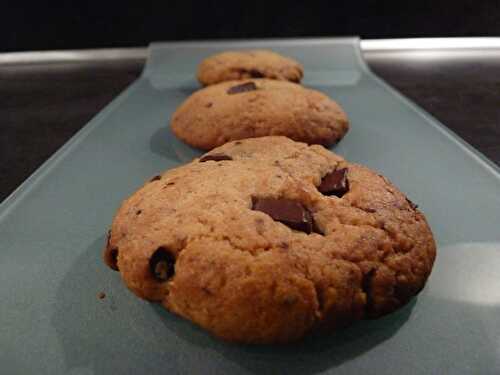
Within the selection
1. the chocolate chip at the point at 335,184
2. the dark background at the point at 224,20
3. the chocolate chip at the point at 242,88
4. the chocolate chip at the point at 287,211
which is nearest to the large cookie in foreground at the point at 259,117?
the chocolate chip at the point at 242,88

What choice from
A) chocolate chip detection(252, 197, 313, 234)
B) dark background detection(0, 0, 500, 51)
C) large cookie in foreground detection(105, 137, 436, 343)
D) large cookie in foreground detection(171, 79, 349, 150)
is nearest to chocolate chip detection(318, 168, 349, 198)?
large cookie in foreground detection(105, 137, 436, 343)

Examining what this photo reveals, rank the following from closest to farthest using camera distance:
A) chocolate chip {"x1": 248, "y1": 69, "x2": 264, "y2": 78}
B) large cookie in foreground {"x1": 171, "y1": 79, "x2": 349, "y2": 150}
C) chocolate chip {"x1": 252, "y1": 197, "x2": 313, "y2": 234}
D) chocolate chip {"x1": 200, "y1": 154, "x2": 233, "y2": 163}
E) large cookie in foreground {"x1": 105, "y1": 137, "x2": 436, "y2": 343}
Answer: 1. large cookie in foreground {"x1": 105, "y1": 137, "x2": 436, "y2": 343}
2. chocolate chip {"x1": 252, "y1": 197, "x2": 313, "y2": 234}
3. chocolate chip {"x1": 200, "y1": 154, "x2": 233, "y2": 163}
4. large cookie in foreground {"x1": 171, "y1": 79, "x2": 349, "y2": 150}
5. chocolate chip {"x1": 248, "y1": 69, "x2": 264, "y2": 78}

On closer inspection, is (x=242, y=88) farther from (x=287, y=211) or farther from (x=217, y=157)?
(x=287, y=211)

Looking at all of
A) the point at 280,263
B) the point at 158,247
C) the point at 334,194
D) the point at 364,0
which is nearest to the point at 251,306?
the point at 280,263

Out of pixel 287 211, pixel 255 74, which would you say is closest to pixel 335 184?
pixel 287 211

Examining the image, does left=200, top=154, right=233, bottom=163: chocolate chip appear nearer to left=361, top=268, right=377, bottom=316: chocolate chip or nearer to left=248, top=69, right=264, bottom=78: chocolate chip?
left=361, top=268, right=377, bottom=316: chocolate chip

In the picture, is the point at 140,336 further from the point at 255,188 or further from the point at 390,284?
the point at 390,284
